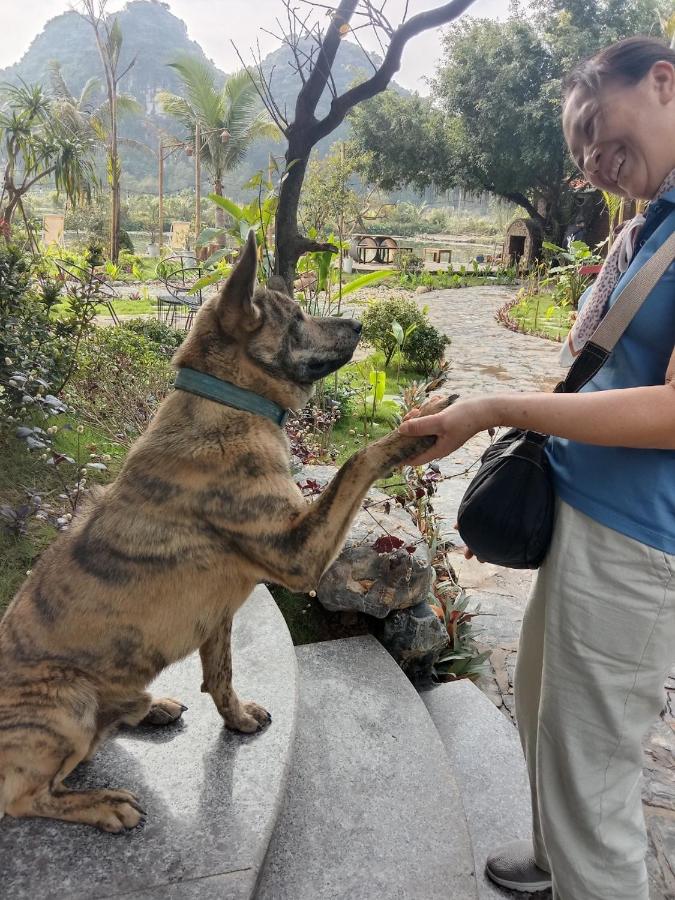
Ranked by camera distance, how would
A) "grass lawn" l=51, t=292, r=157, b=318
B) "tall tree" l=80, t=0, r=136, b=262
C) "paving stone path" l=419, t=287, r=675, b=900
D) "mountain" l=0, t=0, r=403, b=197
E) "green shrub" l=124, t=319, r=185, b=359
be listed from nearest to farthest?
1. "paving stone path" l=419, t=287, r=675, b=900
2. "green shrub" l=124, t=319, r=185, b=359
3. "grass lawn" l=51, t=292, r=157, b=318
4. "tall tree" l=80, t=0, r=136, b=262
5. "mountain" l=0, t=0, r=403, b=197

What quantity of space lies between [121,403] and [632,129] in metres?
5.33

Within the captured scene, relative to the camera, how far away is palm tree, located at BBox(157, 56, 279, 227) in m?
26.2

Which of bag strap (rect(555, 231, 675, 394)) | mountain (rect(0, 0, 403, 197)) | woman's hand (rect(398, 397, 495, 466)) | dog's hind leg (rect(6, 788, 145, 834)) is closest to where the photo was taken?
bag strap (rect(555, 231, 675, 394))

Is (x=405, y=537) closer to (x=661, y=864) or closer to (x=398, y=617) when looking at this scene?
(x=398, y=617)

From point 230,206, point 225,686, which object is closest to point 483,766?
point 225,686

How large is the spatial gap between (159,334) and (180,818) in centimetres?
816

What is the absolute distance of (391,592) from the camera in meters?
3.49

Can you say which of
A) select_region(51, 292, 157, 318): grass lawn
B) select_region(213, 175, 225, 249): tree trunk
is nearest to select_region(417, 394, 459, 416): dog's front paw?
select_region(51, 292, 157, 318): grass lawn

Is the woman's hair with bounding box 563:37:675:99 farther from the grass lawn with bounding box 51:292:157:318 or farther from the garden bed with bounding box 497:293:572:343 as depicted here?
the grass lawn with bounding box 51:292:157:318

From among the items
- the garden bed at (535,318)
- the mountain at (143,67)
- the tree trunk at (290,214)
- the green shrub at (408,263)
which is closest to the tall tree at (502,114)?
the green shrub at (408,263)

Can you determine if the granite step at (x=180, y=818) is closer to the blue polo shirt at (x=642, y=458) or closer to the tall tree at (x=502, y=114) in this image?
the blue polo shirt at (x=642, y=458)

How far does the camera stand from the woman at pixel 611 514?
1495 mm

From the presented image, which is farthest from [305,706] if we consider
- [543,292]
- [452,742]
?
[543,292]

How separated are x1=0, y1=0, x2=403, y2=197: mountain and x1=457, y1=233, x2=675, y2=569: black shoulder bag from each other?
3243 inches
